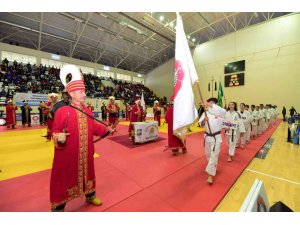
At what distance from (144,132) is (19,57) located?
19.7 metres

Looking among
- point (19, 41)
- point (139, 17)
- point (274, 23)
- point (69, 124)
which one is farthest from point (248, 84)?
point (19, 41)

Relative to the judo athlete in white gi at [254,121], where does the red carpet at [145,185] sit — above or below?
below

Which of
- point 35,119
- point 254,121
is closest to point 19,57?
point 35,119

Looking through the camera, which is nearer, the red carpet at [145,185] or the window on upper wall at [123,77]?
the red carpet at [145,185]

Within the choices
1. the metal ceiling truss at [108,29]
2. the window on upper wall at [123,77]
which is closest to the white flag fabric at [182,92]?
the metal ceiling truss at [108,29]

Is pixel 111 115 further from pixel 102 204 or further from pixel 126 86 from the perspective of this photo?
pixel 126 86

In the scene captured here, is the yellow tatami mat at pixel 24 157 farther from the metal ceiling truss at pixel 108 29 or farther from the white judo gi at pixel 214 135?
the metal ceiling truss at pixel 108 29

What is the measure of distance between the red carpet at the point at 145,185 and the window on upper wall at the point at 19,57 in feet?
64.9

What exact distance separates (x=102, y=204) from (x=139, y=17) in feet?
51.9

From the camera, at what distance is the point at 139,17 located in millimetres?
14820

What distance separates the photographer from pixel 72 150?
7.18ft

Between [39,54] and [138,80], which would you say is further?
[138,80]

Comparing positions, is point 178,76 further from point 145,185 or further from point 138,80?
point 138,80

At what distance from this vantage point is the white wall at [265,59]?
15.0 m
